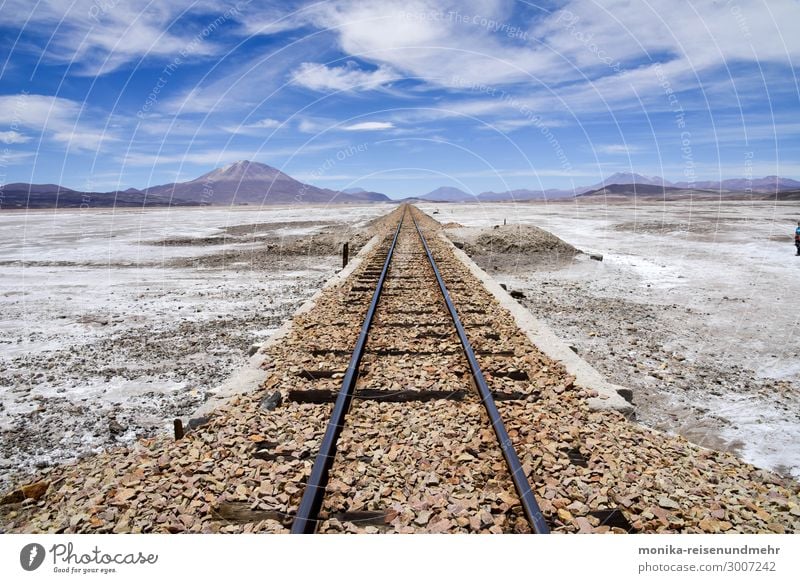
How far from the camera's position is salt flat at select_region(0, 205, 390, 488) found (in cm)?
623

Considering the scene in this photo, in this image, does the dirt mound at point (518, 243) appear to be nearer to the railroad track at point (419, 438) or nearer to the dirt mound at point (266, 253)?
the dirt mound at point (266, 253)

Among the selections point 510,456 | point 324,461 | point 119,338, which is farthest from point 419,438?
point 119,338

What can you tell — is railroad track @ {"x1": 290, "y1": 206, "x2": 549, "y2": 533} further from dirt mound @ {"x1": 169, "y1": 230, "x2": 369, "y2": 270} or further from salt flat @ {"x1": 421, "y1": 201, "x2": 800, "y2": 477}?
dirt mound @ {"x1": 169, "y1": 230, "x2": 369, "y2": 270}

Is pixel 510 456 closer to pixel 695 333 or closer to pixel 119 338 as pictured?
pixel 695 333

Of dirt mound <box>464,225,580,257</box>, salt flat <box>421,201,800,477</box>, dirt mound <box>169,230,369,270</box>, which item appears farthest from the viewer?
dirt mound <box>464,225,580,257</box>

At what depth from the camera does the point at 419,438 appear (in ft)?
16.5

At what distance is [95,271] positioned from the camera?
19.1m

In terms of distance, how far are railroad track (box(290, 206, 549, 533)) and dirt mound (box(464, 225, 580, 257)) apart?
14.7 m

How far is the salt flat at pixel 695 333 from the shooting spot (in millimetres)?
6387

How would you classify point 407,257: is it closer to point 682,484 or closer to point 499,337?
point 499,337

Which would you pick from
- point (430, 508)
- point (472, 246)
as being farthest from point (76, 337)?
point (472, 246)

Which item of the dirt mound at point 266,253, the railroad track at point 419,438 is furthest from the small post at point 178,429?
the dirt mound at point 266,253

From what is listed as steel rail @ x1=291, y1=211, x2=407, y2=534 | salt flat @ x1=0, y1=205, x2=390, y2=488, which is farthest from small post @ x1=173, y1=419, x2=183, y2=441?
steel rail @ x1=291, y1=211, x2=407, y2=534

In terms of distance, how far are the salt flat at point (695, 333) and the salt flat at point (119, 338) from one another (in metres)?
6.10
